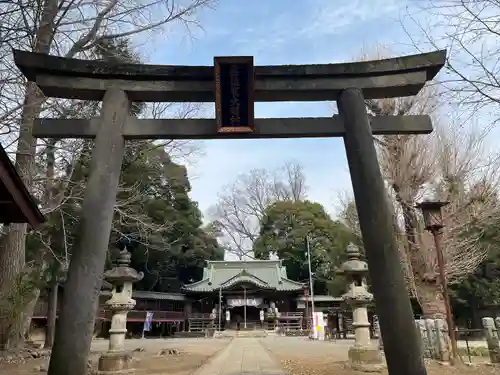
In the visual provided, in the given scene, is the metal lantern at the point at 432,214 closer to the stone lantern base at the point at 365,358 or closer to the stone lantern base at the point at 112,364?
the stone lantern base at the point at 365,358

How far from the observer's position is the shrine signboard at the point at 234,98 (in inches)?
203

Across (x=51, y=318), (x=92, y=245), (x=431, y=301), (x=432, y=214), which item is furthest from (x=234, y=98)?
(x=51, y=318)

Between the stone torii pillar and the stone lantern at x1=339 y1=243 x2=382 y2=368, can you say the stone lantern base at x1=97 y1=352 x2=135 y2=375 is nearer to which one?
the stone lantern at x1=339 y1=243 x2=382 y2=368

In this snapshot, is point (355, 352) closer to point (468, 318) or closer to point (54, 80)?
point (54, 80)

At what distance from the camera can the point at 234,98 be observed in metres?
5.20

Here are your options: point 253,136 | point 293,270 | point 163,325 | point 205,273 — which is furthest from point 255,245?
point 253,136

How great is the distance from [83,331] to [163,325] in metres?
32.9

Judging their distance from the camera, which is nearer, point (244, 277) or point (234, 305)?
point (244, 277)

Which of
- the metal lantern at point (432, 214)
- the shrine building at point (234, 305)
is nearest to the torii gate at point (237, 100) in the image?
the metal lantern at point (432, 214)

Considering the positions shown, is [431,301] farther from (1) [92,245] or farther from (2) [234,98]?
(1) [92,245]

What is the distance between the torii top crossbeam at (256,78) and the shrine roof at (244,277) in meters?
29.9

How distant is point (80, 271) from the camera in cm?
421

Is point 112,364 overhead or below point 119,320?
below

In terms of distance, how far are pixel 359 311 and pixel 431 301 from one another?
4.33m
